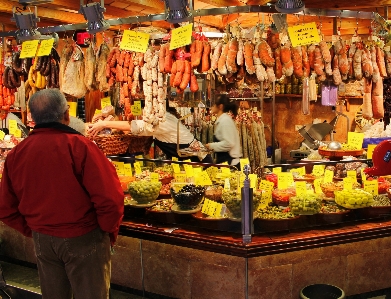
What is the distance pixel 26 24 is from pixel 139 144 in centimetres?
188

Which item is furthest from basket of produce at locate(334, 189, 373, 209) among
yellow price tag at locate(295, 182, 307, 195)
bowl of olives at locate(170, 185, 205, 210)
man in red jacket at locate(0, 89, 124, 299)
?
man in red jacket at locate(0, 89, 124, 299)

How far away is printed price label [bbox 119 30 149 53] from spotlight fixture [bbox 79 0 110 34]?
23cm

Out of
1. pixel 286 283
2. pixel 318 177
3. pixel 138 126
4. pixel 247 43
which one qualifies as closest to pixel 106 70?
pixel 138 126

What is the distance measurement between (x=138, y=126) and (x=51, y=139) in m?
2.15

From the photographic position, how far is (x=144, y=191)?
4059 millimetres

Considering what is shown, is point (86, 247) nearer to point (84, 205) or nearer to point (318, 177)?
point (84, 205)

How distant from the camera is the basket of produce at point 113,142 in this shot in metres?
5.11

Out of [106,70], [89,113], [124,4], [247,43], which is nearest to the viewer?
[247,43]

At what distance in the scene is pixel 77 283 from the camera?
10.3 feet

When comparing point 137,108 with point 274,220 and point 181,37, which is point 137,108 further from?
point 274,220

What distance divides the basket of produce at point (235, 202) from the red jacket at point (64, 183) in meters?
0.91

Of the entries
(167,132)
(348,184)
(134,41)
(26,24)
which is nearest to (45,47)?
(26,24)

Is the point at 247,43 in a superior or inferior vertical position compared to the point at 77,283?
superior

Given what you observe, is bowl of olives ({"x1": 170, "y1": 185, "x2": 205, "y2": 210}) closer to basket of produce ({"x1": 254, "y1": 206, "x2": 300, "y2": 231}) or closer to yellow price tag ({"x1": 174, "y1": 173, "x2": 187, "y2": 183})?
yellow price tag ({"x1": 174, "y1": 173, "x2": 187, "y2": 183})
